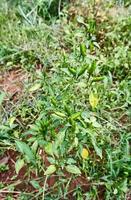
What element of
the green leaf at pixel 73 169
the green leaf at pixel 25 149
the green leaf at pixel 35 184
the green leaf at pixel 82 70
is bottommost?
the green leaf at pixel 35 184

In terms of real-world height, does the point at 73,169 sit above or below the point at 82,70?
below

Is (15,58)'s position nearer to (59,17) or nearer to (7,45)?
(7,45)

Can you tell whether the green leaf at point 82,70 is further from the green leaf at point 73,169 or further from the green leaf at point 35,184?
the green leaf at point 35,184

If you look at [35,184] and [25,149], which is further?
[35,184]

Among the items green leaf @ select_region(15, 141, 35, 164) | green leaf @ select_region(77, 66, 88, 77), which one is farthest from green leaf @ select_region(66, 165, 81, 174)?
→ green leaf @ select_region(77, 66, 88, 77)

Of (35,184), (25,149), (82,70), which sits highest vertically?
(82,70)

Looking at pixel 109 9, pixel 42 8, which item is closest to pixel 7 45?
pixel 42 8

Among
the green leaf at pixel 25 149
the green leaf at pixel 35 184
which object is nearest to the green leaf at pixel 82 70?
the green leaf at pixel 25 149

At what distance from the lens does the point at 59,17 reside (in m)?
3.06

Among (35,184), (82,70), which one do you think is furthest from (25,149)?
(82,70)

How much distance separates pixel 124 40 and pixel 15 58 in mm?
778

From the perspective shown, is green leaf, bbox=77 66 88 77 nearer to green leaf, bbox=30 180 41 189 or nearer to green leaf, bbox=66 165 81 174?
green leaf, bbox=66 165 81 174

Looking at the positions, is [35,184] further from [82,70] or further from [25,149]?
[82,70]

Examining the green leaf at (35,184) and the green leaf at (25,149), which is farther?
the green leaf at (35,184)
